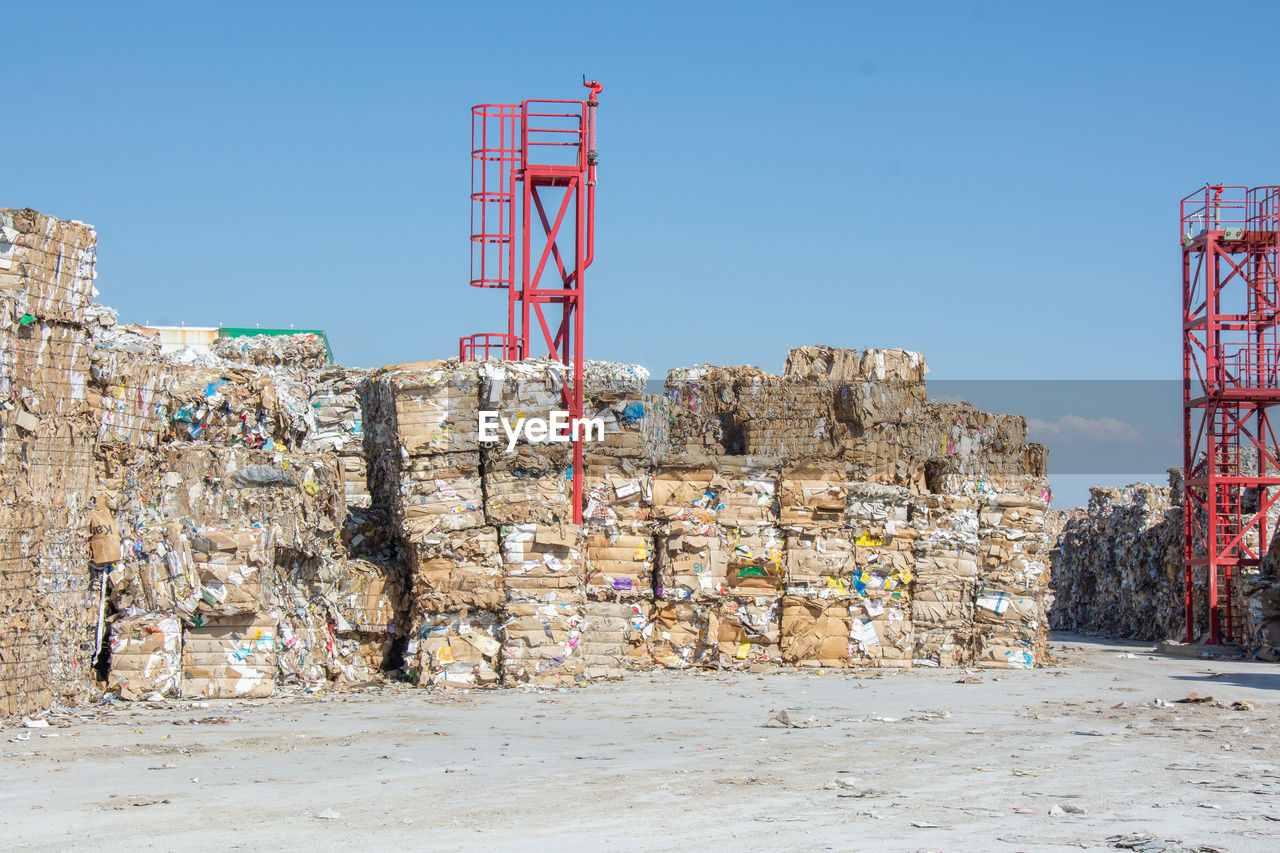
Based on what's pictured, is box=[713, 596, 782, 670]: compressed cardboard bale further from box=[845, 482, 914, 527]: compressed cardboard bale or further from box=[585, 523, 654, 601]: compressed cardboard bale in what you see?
box=[845, 482, 914, 527]: compressed cardboard bale

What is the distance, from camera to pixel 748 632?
552 inches

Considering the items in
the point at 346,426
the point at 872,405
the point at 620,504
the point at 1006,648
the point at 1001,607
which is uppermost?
the point at 872,405

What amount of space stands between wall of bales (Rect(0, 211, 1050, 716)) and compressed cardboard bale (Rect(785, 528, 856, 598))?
0.08 ft

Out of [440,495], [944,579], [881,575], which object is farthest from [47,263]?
[944,579]

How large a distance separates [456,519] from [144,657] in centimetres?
307

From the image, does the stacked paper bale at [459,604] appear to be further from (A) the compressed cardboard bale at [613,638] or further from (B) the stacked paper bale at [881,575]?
(B) the stacked paper bale at [881,575]

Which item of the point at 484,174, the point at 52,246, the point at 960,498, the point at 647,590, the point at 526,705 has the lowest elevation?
the point at 526,705

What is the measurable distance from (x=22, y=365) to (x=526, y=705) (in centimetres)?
495

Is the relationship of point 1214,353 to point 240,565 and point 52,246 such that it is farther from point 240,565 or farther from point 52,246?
point 52,246

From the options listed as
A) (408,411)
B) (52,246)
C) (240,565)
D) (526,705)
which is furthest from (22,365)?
(526,705)

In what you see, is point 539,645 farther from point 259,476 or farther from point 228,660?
point 259,476

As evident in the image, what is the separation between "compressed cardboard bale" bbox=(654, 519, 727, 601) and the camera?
45.4ft

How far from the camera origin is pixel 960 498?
14.5 m

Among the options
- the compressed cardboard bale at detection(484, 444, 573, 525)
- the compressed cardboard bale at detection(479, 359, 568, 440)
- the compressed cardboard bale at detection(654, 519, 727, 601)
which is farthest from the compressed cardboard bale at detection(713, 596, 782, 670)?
the compressed cardboard bale at detection(479, 359, 568, 440)
